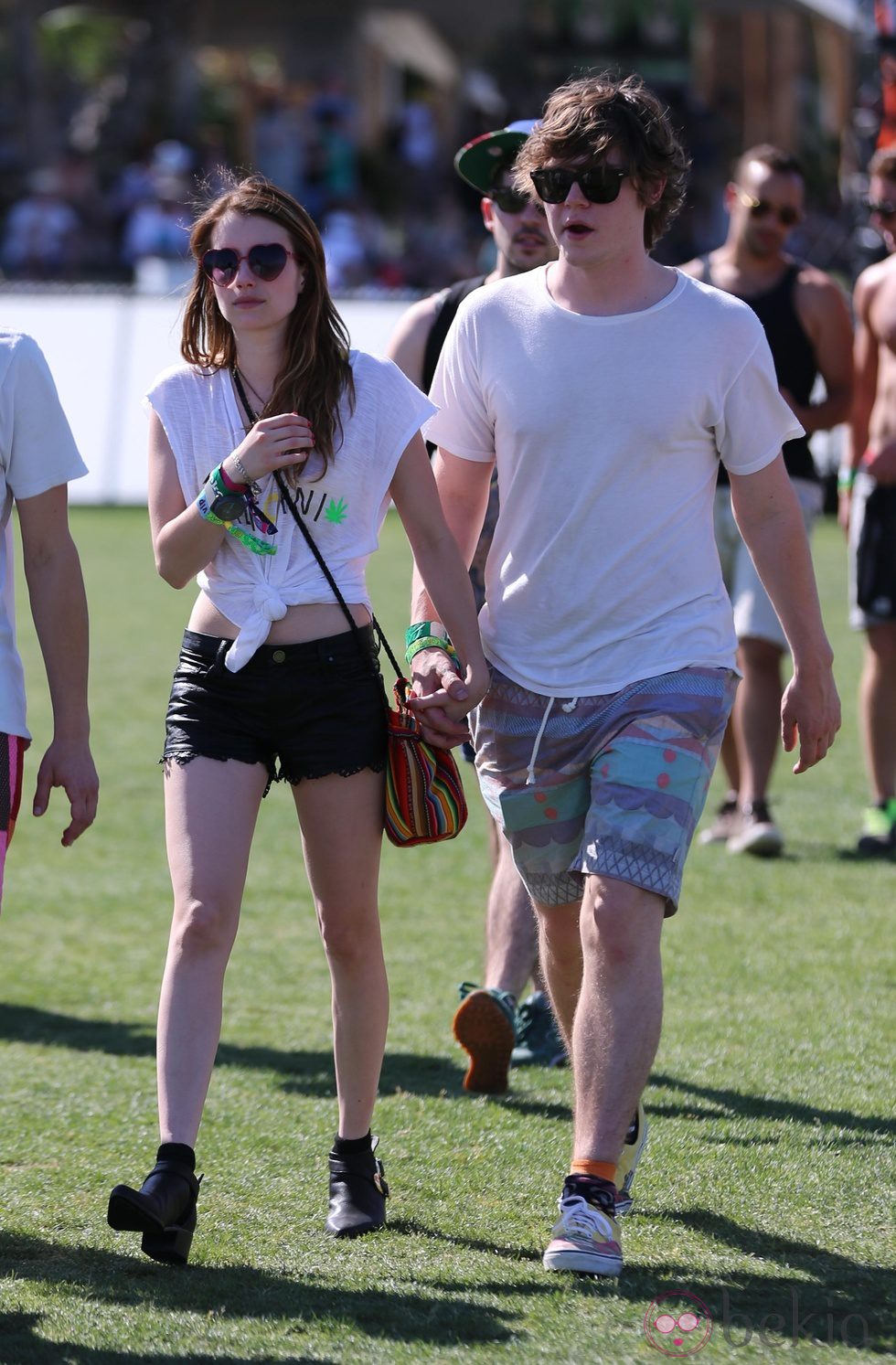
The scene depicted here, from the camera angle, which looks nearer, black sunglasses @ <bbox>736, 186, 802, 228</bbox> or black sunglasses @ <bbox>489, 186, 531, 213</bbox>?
black sunglasses @ <bbox>489, 186, 531, 213</bbox>

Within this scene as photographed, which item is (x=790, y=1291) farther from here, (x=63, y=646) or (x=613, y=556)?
(x=63, y=646)

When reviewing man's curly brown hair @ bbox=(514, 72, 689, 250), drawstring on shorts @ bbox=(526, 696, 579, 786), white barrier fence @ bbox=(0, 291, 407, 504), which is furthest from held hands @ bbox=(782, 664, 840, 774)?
white barrier fence @ bbox=(0, 291, 407, 504)

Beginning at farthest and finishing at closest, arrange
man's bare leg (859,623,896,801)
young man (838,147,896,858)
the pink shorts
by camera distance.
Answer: man's bare leg (859,623,896,801) < young man (838,147,896,858) < the pink shorts

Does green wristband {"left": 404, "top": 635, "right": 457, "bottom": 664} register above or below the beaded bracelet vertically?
below

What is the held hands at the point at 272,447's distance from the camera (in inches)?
135

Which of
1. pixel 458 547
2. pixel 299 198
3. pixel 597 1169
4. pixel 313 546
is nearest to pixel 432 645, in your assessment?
pixel 458 547

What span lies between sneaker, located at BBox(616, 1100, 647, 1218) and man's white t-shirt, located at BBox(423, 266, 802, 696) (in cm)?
86

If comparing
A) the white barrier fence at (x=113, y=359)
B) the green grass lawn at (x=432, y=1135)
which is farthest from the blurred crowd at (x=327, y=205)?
the green grass lawn at (x=432, y=1135)

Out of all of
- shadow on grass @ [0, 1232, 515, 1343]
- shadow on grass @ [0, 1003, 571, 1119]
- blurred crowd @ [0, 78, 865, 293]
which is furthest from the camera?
blurred crowd @ [0, 78, 865, 293]

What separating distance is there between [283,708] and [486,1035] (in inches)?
50.6

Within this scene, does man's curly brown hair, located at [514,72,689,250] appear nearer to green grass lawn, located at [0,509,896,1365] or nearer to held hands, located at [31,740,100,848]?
held hands, located at [31,740,100,848]

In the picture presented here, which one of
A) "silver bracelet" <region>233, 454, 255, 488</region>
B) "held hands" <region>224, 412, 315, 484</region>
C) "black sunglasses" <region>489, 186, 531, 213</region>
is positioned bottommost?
"silver bracelet" <region>233, 454, 255, 488</region>

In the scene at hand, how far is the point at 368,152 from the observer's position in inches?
1086

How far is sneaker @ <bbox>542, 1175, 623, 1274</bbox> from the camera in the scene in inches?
133
